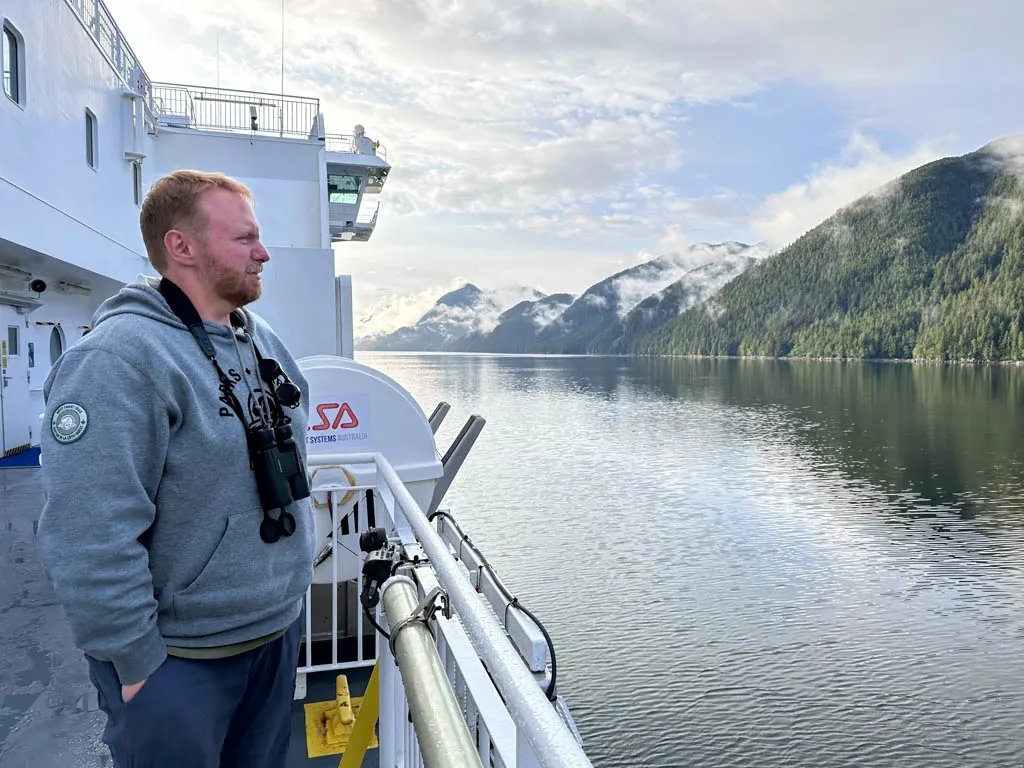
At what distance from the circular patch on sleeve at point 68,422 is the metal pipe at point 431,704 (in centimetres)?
73

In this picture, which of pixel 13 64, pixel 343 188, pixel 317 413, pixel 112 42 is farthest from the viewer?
pixel 343 188

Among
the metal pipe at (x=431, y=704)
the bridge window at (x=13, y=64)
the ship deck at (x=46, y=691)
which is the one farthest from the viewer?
the bridge window at (x=13, y=64)

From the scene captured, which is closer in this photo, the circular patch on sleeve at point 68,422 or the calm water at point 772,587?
the circular patch on sleeve at point 68,422

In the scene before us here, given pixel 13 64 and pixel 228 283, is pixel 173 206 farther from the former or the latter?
pixel 13 64

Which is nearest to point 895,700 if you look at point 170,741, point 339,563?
point 339,563

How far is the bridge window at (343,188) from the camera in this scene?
48.6 feet

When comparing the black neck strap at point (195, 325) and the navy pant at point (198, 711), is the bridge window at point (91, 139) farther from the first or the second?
the navy pant at point (198, 711)

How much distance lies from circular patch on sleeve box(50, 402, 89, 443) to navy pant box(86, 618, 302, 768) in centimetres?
50

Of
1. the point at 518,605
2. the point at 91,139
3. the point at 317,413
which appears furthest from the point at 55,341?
the point at 518,605

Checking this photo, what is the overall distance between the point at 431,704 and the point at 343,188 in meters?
14.8

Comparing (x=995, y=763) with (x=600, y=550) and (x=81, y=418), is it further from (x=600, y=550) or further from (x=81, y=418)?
(x=81, y=418)

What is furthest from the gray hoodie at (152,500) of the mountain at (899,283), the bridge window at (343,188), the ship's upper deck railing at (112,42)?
the mountain at (899,283)

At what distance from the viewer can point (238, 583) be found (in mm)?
1571

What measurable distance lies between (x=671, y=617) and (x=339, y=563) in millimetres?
8072
